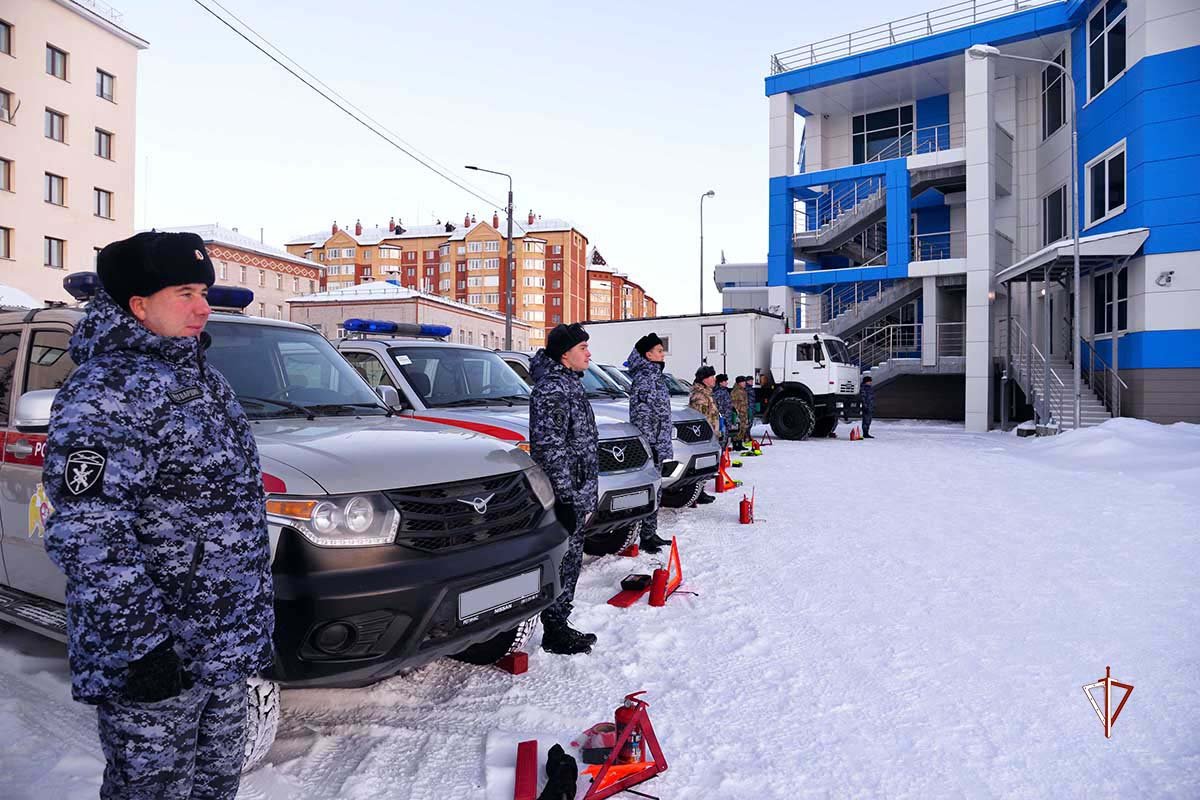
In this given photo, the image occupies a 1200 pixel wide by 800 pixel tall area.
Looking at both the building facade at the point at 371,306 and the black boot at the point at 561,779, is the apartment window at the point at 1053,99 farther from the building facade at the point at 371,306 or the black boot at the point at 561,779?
the building facade at the point at 371,306

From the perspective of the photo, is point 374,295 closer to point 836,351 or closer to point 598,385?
point 836,351

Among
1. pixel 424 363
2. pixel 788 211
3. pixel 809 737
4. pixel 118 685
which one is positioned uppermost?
pixel 788 211

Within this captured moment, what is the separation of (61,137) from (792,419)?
104 ft

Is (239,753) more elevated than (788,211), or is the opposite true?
(788,211)

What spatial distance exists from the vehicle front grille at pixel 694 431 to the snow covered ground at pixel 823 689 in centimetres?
123

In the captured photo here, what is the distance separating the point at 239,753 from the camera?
2080 millimetres

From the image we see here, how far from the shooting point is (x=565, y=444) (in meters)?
4.23

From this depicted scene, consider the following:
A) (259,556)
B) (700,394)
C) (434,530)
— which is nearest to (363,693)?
(434,530)

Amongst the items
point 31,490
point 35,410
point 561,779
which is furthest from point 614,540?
point 35,410

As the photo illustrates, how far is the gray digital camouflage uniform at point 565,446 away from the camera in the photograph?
4172 mm

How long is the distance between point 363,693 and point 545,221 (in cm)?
9387

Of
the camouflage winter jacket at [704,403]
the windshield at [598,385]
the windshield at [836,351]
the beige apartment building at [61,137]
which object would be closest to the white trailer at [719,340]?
the windshield at [836,351]

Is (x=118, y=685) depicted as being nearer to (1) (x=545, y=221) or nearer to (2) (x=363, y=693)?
(2) (x=363, y=693)

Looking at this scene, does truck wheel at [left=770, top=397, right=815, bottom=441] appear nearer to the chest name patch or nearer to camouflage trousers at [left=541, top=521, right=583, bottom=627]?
camouflage trousers at [left=541, top=521, right=583, bottom=627]
